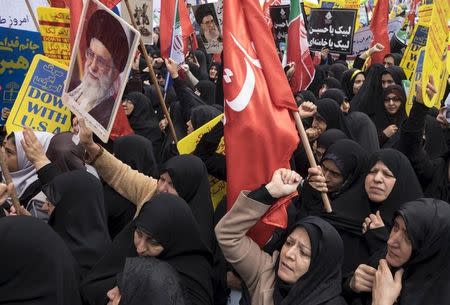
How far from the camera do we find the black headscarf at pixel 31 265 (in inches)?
92.0

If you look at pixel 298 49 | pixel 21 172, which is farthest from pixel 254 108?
pixel 298 49

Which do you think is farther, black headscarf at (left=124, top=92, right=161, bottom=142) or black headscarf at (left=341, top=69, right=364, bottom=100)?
black headscarf at (left=341, top=69, right=364, bottom=100)

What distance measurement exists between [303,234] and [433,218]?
0.52 m

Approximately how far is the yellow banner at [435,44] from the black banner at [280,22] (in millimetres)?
2779

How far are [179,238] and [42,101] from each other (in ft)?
6.76

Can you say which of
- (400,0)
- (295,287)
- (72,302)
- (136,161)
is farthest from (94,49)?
(400,0)

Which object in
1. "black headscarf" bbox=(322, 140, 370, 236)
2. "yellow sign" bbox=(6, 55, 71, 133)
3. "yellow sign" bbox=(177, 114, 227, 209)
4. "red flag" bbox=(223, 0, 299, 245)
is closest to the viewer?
"red flag" bbox=(223, 0, 299, 245)

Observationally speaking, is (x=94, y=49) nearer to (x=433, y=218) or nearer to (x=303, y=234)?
(x=303, y=234)

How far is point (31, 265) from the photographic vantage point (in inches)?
93.5

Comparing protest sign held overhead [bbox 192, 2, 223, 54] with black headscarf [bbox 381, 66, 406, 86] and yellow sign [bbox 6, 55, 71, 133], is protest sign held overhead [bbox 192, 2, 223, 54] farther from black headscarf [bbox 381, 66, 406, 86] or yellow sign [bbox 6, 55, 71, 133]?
yellow sign [bbox 6, 55, 71, 133]

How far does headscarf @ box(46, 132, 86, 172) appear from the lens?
4.07 m

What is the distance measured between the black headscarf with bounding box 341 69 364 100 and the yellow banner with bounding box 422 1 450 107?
2961 millimetres

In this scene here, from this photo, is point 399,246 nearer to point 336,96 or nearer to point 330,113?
point 330,113

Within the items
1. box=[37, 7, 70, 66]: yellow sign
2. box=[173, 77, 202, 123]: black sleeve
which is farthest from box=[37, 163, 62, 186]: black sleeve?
box=[173, 77, 202, 123]: black sleeve
